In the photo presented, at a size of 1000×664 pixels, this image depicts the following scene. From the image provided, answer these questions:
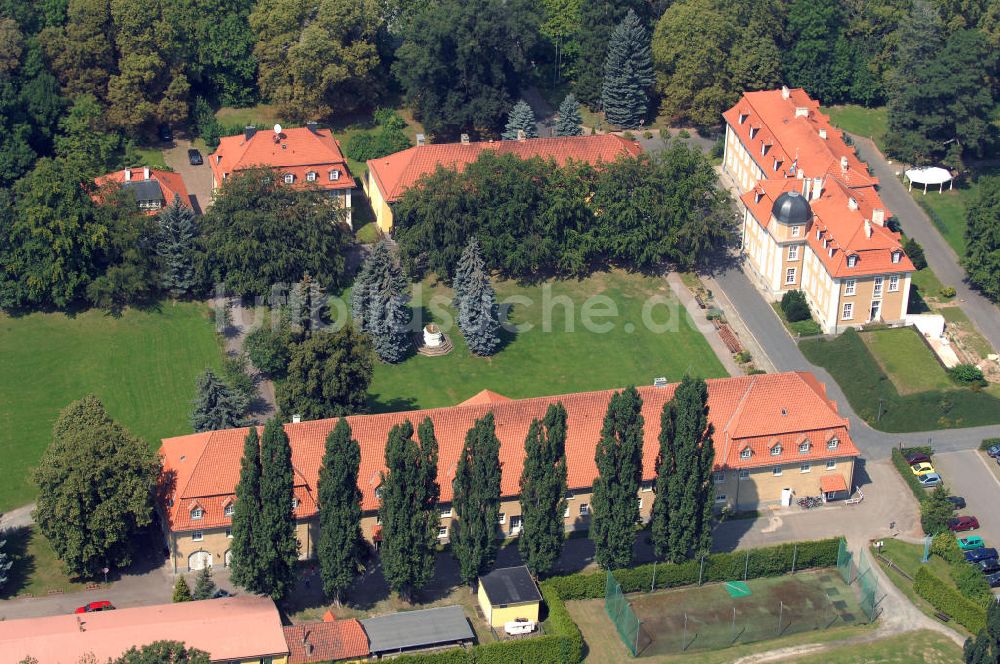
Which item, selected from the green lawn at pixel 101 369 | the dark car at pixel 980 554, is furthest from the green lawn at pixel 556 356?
the dark car at pixel 980 554

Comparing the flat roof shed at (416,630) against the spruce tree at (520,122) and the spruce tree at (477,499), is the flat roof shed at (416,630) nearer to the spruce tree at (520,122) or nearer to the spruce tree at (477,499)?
the spruce tree at (477,499)

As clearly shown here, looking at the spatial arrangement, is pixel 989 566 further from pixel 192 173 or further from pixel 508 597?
pixel 192 173


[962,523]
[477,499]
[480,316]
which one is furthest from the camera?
[480,316]

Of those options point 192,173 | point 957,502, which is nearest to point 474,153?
point 192,173

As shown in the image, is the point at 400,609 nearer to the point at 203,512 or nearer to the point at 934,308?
the point at 203,512

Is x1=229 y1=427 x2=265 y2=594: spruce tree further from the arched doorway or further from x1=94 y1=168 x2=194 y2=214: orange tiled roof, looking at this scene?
x1=94 y1=168 x2=194 y2=214: orange tiled roof

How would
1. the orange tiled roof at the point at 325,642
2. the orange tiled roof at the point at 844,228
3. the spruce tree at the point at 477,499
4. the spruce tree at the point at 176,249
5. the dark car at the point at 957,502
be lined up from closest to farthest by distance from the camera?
1. the orange tiled roof at the point at 325,642
2. the spruce tree at the point at 477,499
3. the dark car at the point at 957,502
4. the orange tiled roof at the point at 844,228
5. the spruce tree at the point at 176,249

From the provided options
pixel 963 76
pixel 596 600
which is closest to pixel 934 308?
pixel 963 76
